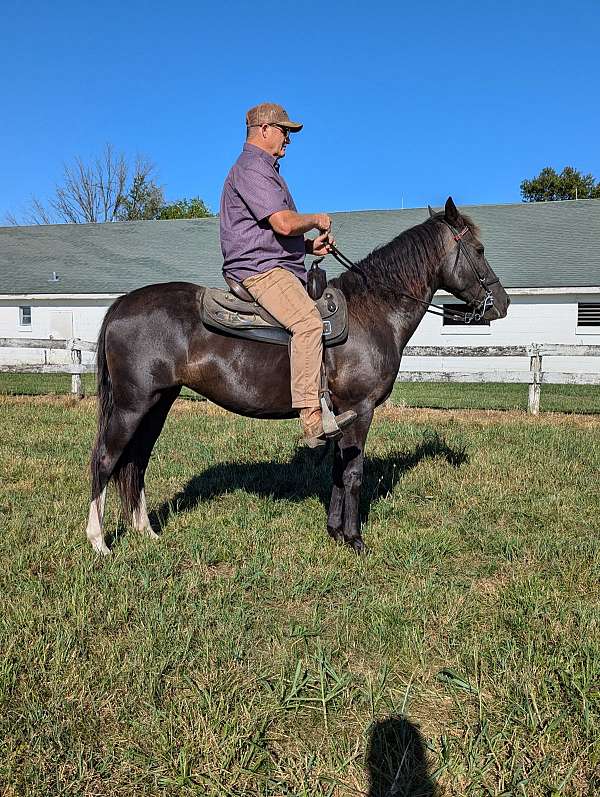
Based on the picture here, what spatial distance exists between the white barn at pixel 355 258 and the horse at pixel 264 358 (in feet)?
56.9

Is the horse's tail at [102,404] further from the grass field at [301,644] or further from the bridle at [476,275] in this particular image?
the bridle at [476,275]

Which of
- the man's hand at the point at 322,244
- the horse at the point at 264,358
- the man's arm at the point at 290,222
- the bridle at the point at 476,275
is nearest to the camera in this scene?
the man's arm at the point at 290,222

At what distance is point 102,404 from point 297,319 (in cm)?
173

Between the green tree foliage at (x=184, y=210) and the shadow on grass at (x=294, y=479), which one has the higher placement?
the green tree foliage at (x=184, y=210)

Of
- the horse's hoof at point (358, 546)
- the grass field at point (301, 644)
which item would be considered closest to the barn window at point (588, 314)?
the grass field at point (301, 644)

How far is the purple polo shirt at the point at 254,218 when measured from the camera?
14.9ft

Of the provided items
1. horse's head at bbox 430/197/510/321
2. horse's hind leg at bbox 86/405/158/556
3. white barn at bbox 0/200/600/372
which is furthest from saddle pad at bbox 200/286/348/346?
white barn at bbox 0/200/600/372

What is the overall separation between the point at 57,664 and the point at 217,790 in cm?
118

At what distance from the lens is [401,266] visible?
5480mm

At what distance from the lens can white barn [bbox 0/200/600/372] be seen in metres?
22.8

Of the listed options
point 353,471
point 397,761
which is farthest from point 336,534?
point 397,761

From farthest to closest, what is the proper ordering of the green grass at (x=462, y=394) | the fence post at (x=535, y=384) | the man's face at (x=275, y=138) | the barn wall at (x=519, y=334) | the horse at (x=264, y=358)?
the barn wall at (x=519, y=334) → the green grass at (x=462, y=394) → the fence post at (x=535, y=384) → the horse at (x=264, y=358) → the man's face at (x=275, y=138)

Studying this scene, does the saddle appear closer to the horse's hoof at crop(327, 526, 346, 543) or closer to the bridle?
the bridle

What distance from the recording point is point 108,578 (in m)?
4.29
